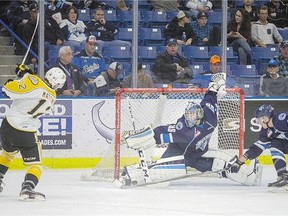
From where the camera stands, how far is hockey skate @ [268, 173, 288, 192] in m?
8.97

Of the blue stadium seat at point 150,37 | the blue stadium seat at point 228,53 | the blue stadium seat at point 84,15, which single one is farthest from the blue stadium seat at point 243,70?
the blue stadium seat at point 84,15

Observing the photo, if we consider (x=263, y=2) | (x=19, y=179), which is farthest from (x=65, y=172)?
(x=263, y=2)

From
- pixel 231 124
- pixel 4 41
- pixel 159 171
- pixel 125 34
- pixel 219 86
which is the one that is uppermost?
pixel 125 34

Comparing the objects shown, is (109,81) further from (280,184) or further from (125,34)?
(280,184)

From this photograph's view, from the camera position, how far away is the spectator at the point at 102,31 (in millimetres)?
11406

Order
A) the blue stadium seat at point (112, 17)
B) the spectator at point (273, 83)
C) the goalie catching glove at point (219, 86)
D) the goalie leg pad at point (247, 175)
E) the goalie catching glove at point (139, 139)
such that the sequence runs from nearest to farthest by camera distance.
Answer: the goalie catching glove at point (139, 139) → the goalie catching glove at point (219, 86) → the goalie leg pad at point (247, 175) → the blue stadium seat at point (112, 17) → the spectator at point (273, 83)

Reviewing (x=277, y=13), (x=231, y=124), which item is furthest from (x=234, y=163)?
(x=277, y=13)

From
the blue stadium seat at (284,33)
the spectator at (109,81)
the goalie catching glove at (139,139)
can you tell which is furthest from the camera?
the blue stadium seat at (284,33)

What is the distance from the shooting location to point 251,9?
485 inches

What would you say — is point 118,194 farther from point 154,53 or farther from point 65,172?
point 154,53

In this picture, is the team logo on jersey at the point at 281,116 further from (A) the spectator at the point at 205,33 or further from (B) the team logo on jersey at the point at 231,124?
(A) the spectator at the point at 205,33

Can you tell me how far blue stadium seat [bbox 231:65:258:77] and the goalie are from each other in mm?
2178

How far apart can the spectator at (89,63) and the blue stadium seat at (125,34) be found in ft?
1.08

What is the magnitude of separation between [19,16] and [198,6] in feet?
6.93
